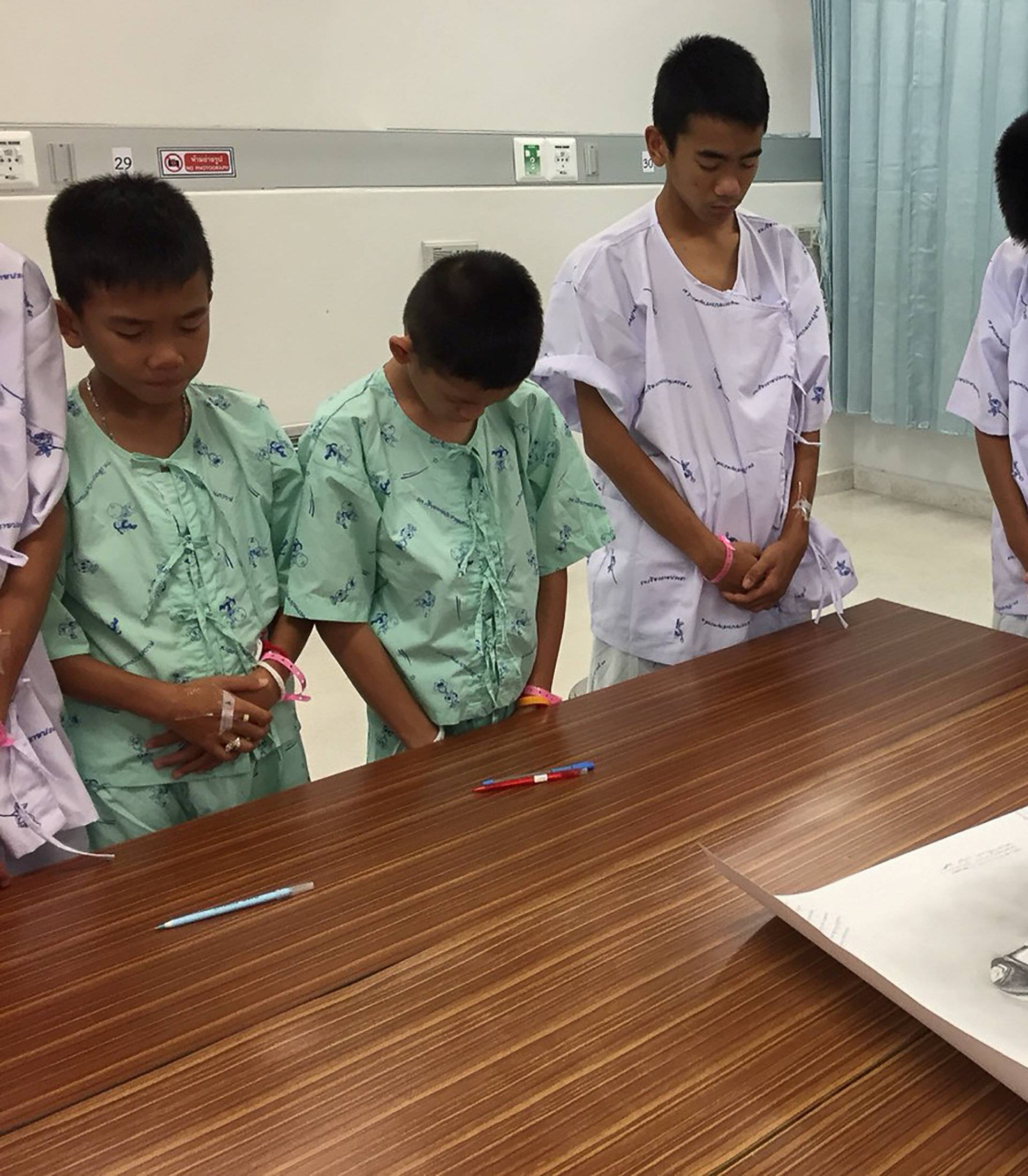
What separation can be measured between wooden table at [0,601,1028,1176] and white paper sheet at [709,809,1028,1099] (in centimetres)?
2

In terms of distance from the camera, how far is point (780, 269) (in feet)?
5.52

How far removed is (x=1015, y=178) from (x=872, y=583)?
7.66 ft

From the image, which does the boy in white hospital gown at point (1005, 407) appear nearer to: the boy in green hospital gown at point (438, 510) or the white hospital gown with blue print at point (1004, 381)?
the white hospital gown with blue print at point (1004, 381)

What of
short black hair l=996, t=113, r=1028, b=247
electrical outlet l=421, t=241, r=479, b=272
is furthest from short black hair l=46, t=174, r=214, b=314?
electrical outlet l=421, t=241, r=479, b=272

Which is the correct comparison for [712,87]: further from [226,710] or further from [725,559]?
[226,710]

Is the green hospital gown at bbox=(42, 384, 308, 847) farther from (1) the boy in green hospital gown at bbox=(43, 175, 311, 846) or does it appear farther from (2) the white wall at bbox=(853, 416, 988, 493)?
(2) the white wall at bbox=(853, 416, 988, 493)

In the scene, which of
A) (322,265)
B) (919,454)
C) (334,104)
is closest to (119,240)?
(322,265)

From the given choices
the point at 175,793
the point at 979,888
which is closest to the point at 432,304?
the point at 175,793

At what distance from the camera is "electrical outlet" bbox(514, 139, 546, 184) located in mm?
3553

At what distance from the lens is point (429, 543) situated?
1.31 m

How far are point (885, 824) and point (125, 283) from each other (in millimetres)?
887

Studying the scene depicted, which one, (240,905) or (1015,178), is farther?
(1015,178)

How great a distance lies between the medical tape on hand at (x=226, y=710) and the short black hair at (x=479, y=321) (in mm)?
417

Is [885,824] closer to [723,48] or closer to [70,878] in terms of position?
[70,878]
